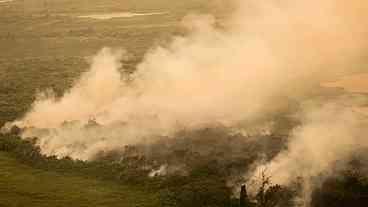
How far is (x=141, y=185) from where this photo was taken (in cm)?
4881

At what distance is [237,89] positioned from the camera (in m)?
69.6

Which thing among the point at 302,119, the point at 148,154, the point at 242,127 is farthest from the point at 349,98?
the point at 148,154

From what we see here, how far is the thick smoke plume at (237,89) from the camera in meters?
54.1

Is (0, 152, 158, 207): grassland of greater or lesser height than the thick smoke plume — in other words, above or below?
below

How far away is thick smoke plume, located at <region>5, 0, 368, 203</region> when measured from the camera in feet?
177

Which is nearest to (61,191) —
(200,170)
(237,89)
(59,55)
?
(200,170)

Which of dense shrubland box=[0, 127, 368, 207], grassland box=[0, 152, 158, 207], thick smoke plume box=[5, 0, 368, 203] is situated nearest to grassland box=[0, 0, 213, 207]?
grassland box=[0, 152, 158, 207]

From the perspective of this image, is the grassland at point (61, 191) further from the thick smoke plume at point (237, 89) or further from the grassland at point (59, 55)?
the thick smoke plume at point (237, 89)

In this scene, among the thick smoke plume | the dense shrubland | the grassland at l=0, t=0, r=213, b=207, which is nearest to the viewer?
the dense shrubland

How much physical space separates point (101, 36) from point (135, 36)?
7508 mm

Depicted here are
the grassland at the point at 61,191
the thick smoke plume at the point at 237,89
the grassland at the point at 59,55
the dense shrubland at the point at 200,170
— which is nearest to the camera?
the dense shrubland at the point at 200,170

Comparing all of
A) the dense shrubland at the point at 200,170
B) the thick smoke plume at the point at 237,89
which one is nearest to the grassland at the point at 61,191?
the dense shrubland at the point at 200,170

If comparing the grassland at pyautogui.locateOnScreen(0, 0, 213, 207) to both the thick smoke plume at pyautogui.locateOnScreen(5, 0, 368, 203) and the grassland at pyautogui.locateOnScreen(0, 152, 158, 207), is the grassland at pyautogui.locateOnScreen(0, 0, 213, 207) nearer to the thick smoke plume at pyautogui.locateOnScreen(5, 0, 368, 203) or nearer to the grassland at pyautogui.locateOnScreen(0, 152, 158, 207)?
the grassland at pyautogui.locateOnScreen(0, 152, 158, 207)

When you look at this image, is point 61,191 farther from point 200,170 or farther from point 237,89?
point 237,89
